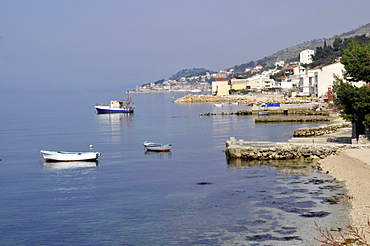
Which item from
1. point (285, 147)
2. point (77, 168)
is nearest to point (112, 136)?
point (77, 168)

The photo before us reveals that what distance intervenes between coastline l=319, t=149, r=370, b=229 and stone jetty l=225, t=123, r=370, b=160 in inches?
30.2

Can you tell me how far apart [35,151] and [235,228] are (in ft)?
89.7

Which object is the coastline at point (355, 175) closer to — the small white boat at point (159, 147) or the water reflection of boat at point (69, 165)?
the small white boat at point (159, 147)

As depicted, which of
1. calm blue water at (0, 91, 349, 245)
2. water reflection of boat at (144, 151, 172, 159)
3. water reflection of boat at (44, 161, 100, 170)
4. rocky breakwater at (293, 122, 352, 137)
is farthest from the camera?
rocky breakwater at (293, 122, 352, 137)

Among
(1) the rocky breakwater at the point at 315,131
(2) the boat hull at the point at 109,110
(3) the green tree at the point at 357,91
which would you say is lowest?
(1) the rocky breakwater at the point at 315,131

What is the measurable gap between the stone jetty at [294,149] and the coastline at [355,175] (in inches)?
30.2

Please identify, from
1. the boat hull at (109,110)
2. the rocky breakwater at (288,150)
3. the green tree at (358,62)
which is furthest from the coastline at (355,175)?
the boat hull at (109,110)

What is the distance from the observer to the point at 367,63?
29656 mm

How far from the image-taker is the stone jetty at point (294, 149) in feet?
98.6

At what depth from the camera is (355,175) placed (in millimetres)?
23234

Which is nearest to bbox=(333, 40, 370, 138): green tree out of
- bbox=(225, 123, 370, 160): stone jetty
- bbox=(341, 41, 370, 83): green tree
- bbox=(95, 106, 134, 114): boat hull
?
bbox=(341, 41, 370, 83): green tree

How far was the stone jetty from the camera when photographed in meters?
30.1

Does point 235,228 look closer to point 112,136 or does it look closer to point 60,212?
point 60,212

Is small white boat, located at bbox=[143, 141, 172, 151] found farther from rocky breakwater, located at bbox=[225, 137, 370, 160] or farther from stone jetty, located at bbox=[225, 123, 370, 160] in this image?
rocky breakwater, located at bbox=[225, 137, 370, 160]
